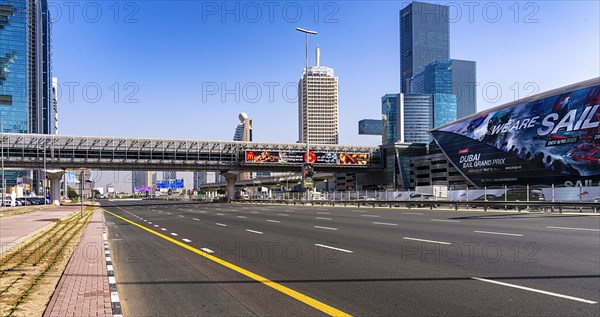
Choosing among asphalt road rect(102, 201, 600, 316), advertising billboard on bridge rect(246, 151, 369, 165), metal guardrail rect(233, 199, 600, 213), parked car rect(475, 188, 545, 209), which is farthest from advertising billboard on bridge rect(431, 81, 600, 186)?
asphalt road rect(102, 201, 600, 316)

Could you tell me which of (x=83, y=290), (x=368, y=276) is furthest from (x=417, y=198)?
(x=83, y=290)

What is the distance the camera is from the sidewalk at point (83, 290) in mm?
6616

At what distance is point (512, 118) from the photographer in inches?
3521

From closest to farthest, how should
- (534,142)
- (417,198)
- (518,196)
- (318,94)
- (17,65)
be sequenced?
(518,196)
(417,198)
(534,142)
(318,94)
(17,65)

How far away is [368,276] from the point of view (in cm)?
898

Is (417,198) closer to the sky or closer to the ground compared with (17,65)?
closer to the ground

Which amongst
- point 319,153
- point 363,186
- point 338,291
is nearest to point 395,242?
point 338,291

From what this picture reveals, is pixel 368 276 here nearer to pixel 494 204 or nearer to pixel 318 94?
pixel 494 204

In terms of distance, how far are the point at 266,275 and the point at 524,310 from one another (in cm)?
468

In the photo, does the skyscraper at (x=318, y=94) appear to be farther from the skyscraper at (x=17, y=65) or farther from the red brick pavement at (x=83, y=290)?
the red brick pavement at (x=83, y=290)

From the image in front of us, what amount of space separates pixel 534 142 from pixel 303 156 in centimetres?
4341

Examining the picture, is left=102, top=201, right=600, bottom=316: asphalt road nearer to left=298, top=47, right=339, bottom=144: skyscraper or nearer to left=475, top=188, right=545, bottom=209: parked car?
left=475, top=188, right=545, bottom=209: parked car

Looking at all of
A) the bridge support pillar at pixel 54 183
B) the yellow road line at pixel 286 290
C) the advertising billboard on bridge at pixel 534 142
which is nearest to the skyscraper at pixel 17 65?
the bridge support pillar at pixel 54 183

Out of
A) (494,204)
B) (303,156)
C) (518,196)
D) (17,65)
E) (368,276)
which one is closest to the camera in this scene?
(368,276)
